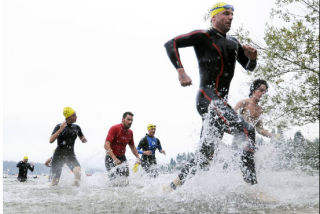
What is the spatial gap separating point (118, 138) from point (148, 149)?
6.37 ft

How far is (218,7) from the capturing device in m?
3.63

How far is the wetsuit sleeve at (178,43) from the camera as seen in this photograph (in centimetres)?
342

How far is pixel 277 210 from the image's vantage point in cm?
242

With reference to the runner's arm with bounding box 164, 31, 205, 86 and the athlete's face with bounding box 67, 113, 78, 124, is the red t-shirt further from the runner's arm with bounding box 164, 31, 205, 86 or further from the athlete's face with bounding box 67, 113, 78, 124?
the runner's arm with bounding box 164, 31, 205, 86

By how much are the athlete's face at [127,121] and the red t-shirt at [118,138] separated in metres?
0.08

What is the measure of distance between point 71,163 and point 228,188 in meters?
4.73


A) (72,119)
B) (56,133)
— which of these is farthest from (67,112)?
(56,133)

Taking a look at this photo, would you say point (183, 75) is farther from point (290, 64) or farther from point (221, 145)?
point (290, 64)

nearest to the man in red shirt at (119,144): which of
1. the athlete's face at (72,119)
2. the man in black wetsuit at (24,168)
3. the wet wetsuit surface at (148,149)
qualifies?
the athlete's face at (72,119)

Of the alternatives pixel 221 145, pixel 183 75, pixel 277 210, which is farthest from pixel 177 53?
pixel 277 210

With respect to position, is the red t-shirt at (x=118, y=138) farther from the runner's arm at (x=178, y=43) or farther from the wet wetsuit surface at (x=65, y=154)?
the runner's arm at (x=178, y=43)

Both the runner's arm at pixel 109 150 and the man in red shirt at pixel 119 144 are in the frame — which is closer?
the runner's arm at pixel 109 150

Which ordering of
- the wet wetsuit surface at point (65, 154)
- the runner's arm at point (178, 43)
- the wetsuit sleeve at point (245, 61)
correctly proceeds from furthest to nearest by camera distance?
the wet wetsuit surface at point (65, 154) → the wetsuit sleeve at point (245, 61) → the runner's arm at point (178, 43)

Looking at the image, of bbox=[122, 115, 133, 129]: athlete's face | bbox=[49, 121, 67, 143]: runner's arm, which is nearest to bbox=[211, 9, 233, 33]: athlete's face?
bbox=[122, 115, 133, 129]: athlete's face
